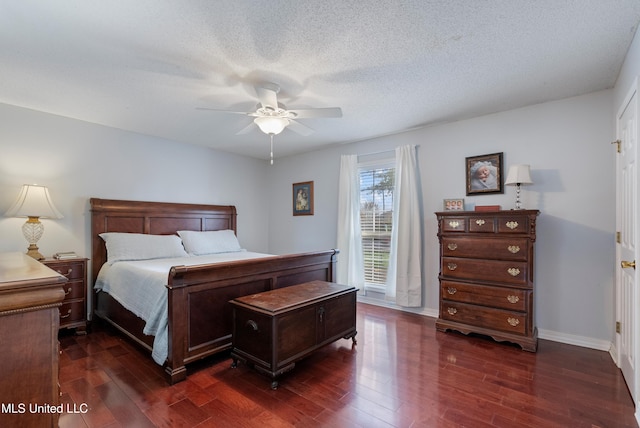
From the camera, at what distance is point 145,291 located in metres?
2.59

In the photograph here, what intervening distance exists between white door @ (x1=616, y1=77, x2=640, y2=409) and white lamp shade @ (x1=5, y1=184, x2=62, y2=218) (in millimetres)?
4869

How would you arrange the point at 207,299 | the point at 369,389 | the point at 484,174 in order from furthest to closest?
the point at 484,174, the point at 207,299, the point at 369,389

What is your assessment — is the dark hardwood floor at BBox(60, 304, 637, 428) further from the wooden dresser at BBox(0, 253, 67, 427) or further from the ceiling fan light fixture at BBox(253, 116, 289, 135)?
the ceiling fan light fixture at BBox(253, 116, 289, 135)

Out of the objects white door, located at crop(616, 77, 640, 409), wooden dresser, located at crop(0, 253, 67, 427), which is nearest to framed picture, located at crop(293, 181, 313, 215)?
white door, located at crop(616, 77, 640, 409)

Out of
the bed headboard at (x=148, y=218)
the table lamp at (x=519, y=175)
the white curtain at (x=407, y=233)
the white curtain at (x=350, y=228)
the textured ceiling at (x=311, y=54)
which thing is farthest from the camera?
the white curtain at (x=350, y=228)

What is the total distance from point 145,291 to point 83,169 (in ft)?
6.62

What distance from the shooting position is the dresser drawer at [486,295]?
284cm

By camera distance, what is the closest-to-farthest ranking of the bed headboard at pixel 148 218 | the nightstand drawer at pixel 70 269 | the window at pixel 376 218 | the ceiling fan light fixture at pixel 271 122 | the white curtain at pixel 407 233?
1. the ceiling fan light fixture at pixel 271 122
2. the nightstand drawer at pixel 70 269
3. the bed headboard at pixel 148 218
4. the white curtain at pixel 407 233
5. the window at pixel 376 218

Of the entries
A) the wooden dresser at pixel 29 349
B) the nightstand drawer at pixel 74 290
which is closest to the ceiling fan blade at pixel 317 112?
the wooden dresser at pixel 29 349

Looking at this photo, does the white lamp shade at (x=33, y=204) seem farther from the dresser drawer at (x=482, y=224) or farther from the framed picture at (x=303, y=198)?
the dresser drawer at (x=482, y=224)

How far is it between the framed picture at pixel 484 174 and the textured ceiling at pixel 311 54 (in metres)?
0.52

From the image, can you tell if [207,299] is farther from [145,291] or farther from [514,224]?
[514,224]

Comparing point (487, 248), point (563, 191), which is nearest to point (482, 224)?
point (487, 248)

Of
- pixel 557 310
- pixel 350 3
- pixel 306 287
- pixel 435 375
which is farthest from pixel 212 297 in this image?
pixel 557 310
